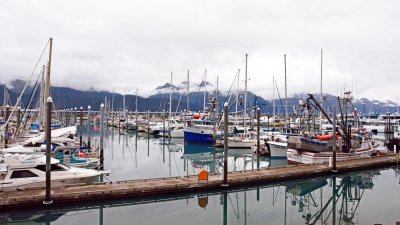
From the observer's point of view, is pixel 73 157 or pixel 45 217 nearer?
pixel 45 217

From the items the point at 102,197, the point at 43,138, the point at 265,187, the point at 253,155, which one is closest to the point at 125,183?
the point at 102,197

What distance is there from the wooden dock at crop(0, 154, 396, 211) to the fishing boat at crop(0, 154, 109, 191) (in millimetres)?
802

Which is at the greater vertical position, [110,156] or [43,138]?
[43,138]

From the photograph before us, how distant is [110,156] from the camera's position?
43250mm

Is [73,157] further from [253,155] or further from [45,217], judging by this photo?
[253,155]

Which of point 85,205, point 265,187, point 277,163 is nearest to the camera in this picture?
point 85,205

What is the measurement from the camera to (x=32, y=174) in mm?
19906

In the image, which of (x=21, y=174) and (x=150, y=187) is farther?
(x=150, y=187)

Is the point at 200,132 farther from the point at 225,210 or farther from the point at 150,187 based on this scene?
the point at 225,210

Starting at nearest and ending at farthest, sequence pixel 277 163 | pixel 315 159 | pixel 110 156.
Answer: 1. pixel 315 159
2. pixel 277 163
3. pixel 110 156

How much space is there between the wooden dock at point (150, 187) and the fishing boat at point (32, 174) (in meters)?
0.80

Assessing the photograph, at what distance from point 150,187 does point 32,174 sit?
23.7ft

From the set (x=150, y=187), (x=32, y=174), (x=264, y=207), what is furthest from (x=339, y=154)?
(x=32, y=174)

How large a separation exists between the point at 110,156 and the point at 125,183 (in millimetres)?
23156
